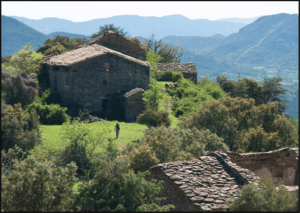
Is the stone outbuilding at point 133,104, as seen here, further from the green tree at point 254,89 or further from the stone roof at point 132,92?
the green tree at point 254,89

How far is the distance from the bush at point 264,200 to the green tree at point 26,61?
36.7 meters

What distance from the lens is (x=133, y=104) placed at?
34562 mm

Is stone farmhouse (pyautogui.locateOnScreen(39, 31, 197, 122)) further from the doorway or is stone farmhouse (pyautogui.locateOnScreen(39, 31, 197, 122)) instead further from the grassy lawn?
the grassy lawn

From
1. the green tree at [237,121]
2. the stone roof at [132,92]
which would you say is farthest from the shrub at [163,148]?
the stone roof at [132,92]

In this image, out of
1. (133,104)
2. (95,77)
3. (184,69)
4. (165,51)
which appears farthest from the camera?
(165,51)

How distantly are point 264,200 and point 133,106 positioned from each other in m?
26.2

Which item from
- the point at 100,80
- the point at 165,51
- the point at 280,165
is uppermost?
the point at 165,51

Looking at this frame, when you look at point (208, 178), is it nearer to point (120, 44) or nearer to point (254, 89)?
point (120, 44)

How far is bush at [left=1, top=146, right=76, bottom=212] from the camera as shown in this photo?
902 centimetres

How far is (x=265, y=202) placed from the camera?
367 inches

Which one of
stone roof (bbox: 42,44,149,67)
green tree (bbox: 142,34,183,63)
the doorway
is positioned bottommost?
the doorway

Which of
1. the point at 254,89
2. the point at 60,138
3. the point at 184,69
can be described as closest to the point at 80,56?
the point at 60,138

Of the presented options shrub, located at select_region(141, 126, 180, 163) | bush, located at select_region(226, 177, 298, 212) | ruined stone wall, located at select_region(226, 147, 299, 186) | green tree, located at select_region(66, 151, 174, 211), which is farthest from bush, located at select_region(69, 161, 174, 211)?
ruined stone wall, located at select_region(226, 147, 299, 186)

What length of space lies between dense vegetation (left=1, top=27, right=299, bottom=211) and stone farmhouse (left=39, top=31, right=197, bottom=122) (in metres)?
2.46
